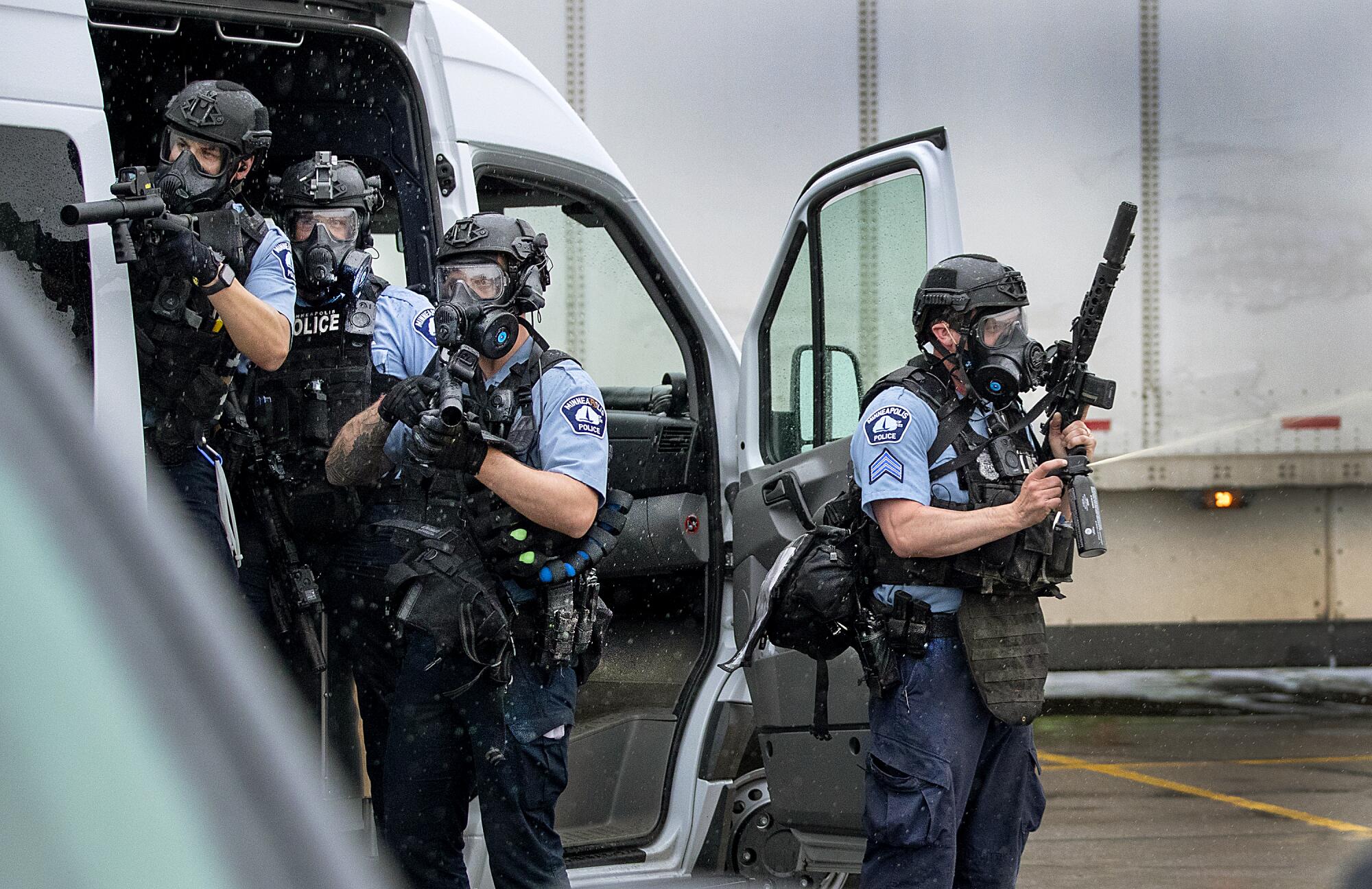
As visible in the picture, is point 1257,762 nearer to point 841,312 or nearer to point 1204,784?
point 1204,784

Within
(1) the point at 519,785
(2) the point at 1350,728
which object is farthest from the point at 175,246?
(2) the point at 1350,728

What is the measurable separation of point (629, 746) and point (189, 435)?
1482 mm

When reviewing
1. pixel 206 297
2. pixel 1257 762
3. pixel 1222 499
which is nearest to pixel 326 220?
pixel 206 297

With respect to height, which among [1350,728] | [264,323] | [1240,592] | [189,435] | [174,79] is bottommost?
[1350,728]

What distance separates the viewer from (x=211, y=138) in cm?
332

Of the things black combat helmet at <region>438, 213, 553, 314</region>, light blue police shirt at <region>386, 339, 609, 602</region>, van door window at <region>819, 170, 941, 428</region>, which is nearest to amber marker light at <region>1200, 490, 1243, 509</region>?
van door window at <region>819, 170, 941, 428</region>

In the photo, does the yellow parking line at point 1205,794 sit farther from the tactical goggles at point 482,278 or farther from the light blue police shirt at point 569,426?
the tactical goggles at point 482,278

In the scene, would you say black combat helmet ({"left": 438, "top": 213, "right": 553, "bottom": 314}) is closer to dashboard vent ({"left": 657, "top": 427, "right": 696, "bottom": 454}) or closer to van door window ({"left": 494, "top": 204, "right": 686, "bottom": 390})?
dashboard vent ({"left": 657, "top": 427, "right": 696, "bottom": 454})

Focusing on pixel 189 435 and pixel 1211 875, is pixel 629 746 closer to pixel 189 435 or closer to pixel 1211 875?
pixel 189 435

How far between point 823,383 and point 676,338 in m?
0.50

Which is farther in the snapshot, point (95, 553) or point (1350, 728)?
point (1350, 728)

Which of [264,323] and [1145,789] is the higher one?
[264,323]

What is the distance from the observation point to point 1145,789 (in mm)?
6988

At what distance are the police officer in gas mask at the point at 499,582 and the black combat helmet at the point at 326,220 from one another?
0.64 m
